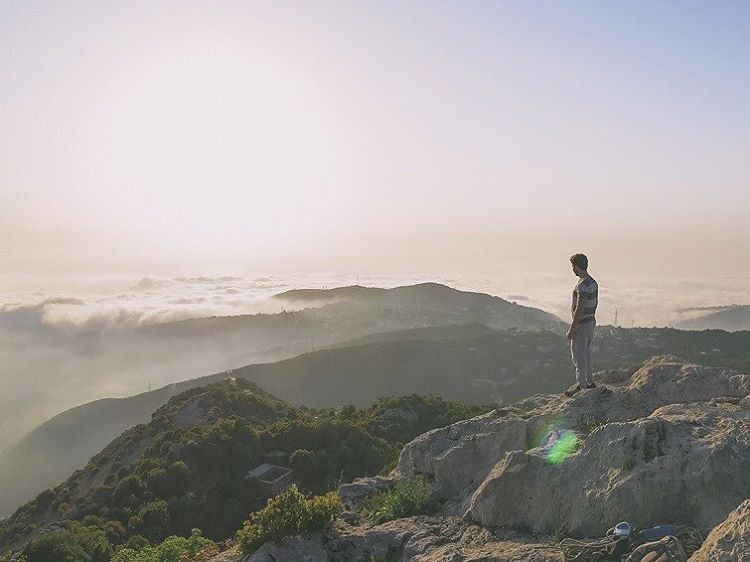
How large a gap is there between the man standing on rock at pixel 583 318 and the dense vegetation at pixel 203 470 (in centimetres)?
2192

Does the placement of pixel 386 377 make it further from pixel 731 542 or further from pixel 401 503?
pixel 731 542

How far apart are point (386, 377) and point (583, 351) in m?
156

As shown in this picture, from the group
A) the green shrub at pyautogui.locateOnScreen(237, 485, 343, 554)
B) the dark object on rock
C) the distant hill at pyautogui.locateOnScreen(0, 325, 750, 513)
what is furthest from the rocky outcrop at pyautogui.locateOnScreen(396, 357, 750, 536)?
the distant hill at pyautogui.locateOnScreen(0, 325, 750, 513)

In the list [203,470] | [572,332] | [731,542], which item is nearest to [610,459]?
[731,542]

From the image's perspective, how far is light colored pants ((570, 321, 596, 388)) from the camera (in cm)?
1223

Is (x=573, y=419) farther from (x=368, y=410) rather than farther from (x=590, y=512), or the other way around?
(x=368, y=410)

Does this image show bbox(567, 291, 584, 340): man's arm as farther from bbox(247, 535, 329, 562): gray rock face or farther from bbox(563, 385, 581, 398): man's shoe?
bbox(247, 535, 329, 562): gray rock face

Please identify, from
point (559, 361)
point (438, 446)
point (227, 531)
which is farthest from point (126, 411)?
point (438, 446)

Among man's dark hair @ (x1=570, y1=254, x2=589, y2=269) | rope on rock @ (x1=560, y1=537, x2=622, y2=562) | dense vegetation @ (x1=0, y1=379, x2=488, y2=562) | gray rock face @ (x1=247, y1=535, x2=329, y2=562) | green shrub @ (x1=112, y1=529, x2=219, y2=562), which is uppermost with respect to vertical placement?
man's dark hair @ (x1=570, y1=254, x2=589, y2=269)

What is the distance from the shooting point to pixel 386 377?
165500 mm

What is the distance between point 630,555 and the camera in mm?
6793

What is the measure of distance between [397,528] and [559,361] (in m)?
158

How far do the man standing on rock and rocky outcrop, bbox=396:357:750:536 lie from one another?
0.69 meters

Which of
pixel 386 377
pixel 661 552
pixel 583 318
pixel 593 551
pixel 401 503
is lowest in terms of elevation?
pixel 386 377
